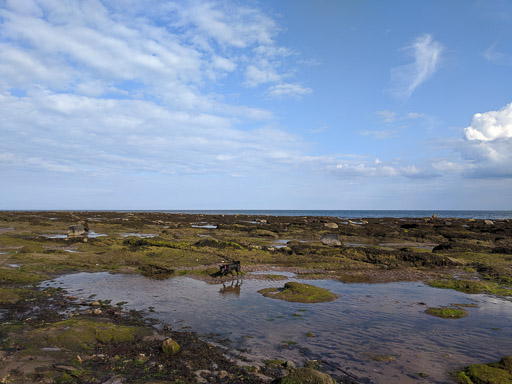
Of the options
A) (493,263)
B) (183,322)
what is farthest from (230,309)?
(493,263)

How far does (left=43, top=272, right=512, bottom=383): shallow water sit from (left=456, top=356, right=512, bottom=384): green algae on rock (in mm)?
367

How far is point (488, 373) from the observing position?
23.1 feet

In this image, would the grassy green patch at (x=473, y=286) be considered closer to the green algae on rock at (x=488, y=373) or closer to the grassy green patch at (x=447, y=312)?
the grassy green patch at (x=447, y=312)

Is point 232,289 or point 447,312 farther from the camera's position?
point 232,289

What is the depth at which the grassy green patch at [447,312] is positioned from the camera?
448 inches

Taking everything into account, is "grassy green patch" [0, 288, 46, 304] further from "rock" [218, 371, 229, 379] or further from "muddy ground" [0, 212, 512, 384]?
"rock" [218, 371, 229, 379]

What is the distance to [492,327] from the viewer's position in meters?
10.2

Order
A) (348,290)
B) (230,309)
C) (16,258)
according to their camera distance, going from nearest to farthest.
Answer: (230,309), (348,290), (16,258)

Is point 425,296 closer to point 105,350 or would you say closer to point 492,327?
point 492,327

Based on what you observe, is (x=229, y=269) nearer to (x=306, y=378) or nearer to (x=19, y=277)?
(x=19, y=277)

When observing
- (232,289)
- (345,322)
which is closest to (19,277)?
(232,289)

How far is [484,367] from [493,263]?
19761mm

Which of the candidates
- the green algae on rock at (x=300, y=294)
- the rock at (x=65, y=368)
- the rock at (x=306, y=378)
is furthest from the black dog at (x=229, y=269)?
the rock at (x=306, y=378)

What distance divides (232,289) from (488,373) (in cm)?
1027
